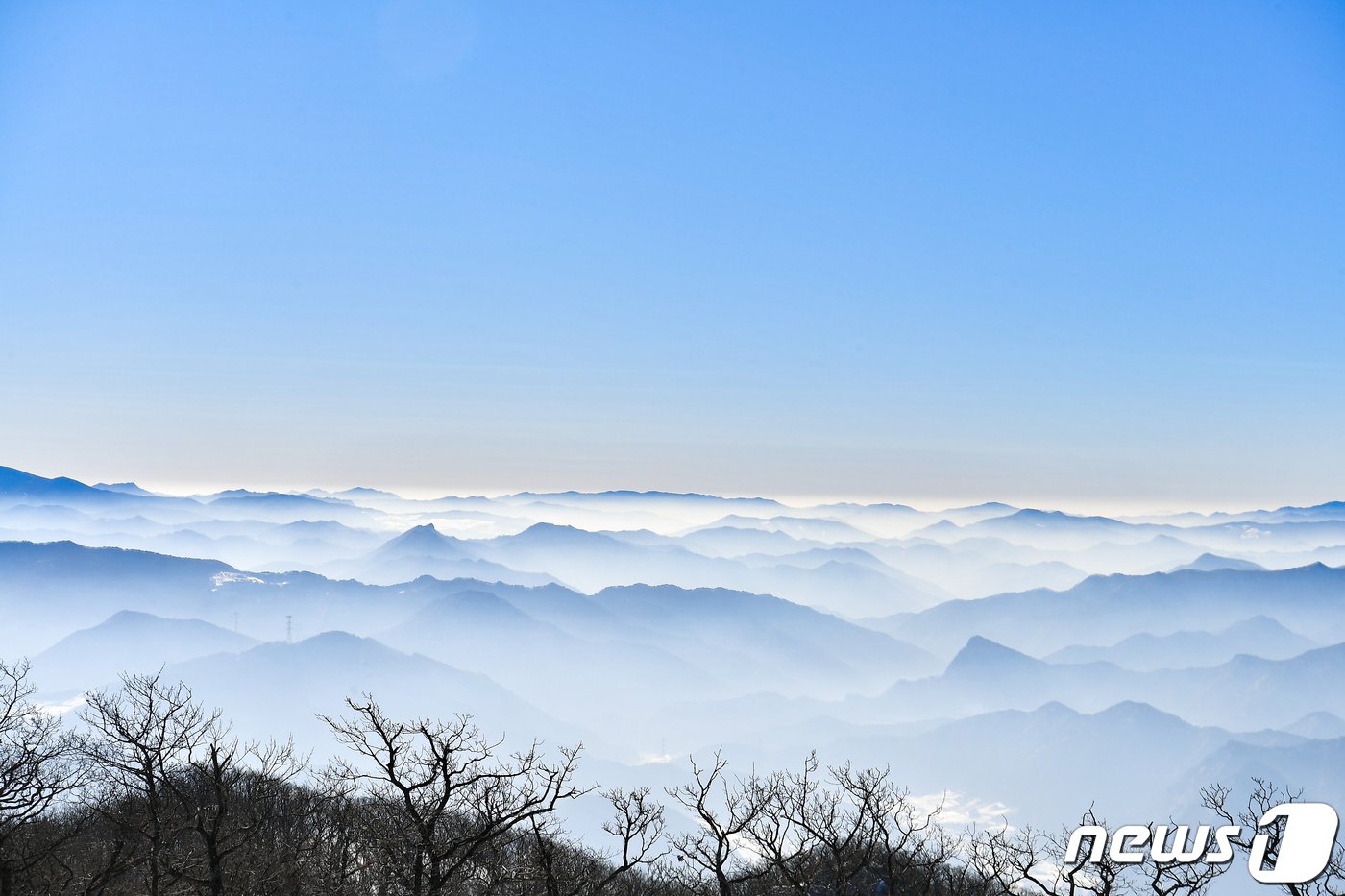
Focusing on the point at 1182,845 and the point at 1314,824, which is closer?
the point at 1314,824

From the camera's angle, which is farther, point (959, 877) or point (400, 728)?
point (959, 877)

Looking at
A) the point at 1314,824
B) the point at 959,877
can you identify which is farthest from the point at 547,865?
the point at 959,877

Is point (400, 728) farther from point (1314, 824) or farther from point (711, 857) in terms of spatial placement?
point (1314, 824)

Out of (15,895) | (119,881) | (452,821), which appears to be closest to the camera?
(15,895)

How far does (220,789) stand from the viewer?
21328 mm

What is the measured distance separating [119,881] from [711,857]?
1948 cm

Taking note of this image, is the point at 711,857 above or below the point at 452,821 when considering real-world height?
above

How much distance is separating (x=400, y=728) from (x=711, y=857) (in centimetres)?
1217

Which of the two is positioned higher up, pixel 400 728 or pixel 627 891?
pixel 400 728

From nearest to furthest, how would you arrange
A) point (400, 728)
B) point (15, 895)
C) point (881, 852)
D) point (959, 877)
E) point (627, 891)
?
1. point (15, 895)
2. point (400, 728)
3. point (881, 852)
4. point (627, 891)
5. point (959, 877)

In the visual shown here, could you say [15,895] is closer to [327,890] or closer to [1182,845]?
[327,890]

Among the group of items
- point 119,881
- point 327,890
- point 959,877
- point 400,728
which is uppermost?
point 400,728

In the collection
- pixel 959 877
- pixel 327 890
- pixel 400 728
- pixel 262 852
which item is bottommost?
pixel 959 877

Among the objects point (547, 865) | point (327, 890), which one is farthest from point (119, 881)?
point (547, 865)
